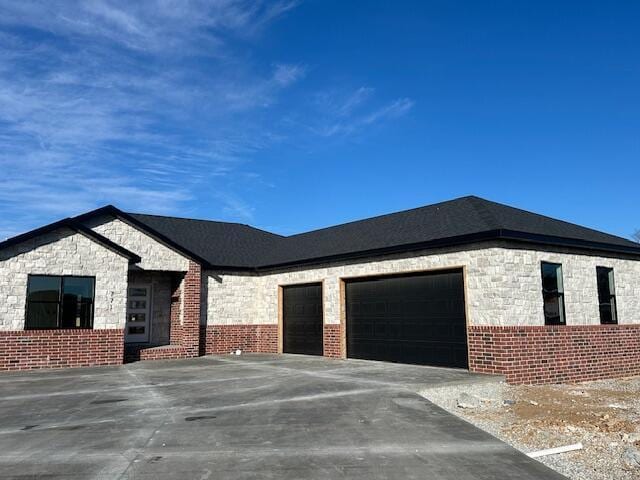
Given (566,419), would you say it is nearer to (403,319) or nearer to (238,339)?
(403,319)

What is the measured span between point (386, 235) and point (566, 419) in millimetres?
10015

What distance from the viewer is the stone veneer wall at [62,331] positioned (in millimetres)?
15859

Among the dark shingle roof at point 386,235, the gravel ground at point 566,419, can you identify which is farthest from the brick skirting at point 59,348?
the gravel ground at point 566,419

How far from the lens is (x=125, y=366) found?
55.6 ft

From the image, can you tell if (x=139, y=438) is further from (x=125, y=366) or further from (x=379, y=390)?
(x=125, y=366)

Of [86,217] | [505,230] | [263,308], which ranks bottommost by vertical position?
[263,308]

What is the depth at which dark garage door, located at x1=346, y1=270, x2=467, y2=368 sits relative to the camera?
1469cm

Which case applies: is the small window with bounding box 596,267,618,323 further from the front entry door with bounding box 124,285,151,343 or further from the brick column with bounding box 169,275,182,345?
the front entry door with bounding box 124,285,151,343

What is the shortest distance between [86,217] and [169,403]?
10.7m

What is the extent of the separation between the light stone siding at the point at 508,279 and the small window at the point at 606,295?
215 millimetres

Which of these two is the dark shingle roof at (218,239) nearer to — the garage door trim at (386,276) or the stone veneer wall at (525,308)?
the garage door trim at (386,276)

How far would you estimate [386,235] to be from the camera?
18.1m

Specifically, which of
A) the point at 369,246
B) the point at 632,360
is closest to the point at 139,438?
the point at 369,246

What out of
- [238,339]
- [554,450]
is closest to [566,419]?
[554,450]
